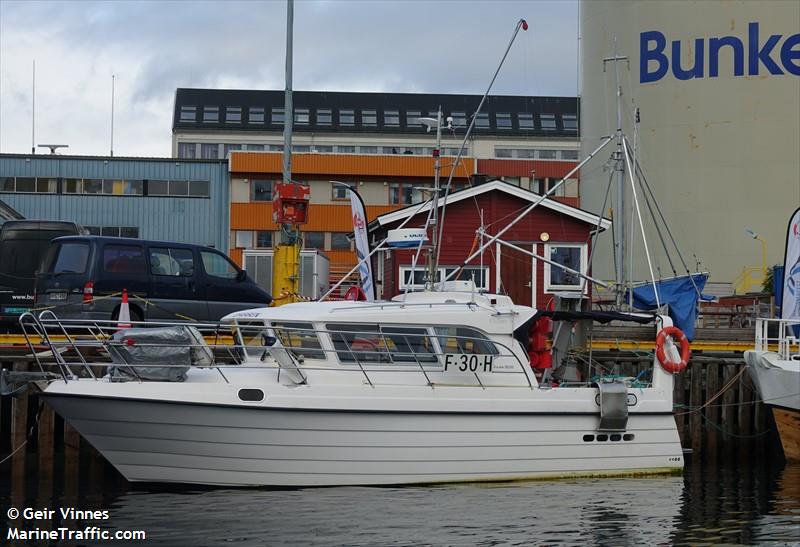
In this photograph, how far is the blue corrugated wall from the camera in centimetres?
4959

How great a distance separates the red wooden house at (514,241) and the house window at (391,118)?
143 ft

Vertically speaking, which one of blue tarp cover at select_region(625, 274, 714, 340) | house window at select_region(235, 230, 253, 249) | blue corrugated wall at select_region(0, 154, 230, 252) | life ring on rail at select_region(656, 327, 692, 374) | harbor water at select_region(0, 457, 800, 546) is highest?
blue corrugated wall at select_region(0, 154, 230, 252)

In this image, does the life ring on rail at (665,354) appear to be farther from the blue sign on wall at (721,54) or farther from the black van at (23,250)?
the blue sign on wall at (721,54)

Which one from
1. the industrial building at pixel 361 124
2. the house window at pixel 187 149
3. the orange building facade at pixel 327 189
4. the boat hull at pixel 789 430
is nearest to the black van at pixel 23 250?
the boat hull at pixel 789 430

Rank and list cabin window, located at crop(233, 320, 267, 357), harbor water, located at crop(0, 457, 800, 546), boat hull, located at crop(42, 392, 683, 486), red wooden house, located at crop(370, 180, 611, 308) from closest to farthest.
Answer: harbor water, located at crop(0, 457, 800, 546)
boat hull, located at crop(42, 392, 683, 486)
cabin window, located at crop(233, 320, 267, 357)
red wooden house, located at crop(370, 180, 611, 308)

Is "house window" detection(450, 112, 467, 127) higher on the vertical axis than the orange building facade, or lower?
higher

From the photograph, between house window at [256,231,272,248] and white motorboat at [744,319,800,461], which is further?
house window at [256,231,272,248]

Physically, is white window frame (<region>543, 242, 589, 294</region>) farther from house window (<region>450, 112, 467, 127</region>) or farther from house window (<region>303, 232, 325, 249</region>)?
house window (<region>450, 112, 467, 127</region>)

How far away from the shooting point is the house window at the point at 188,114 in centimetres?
7362

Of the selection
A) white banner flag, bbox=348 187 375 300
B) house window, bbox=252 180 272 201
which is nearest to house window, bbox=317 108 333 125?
house window, bbox=252 180 272 201

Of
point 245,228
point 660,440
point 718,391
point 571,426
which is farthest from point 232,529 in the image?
point 245,228

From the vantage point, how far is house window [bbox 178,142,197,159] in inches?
2862

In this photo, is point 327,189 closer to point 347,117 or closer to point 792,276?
point 347,117

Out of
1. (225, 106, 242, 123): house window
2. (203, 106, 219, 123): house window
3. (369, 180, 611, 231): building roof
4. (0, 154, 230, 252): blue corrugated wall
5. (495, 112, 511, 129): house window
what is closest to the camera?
(369, 180, 611, 231): building roof
